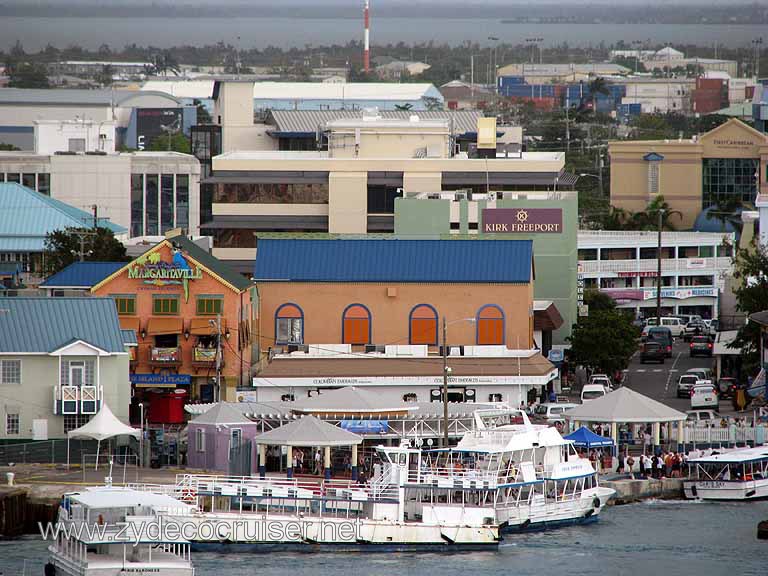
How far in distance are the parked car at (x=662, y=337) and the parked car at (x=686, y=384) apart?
1364 centimetres

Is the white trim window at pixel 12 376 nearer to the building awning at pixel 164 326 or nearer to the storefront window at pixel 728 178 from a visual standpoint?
the building awning at pixel 164 326

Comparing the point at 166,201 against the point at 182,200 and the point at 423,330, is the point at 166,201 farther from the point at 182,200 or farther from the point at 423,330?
the point at 423,330

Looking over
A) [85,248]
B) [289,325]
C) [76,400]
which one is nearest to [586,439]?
[76,400]

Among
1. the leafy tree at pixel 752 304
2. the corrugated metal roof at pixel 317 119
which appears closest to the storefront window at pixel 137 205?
the corrugated metal roof at pixel 317 119

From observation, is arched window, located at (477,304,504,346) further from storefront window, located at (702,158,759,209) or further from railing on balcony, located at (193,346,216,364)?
storefront window, located at (702,158,759,209)

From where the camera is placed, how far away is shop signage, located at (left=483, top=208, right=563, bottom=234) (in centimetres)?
11112

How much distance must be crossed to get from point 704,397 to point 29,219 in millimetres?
55648

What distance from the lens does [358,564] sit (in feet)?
219

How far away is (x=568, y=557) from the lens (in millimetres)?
67625

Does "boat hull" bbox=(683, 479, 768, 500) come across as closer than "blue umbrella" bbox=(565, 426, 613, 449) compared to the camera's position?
Yes

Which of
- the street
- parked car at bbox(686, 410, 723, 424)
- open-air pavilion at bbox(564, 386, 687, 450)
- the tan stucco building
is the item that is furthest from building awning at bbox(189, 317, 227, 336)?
the tan stucco building

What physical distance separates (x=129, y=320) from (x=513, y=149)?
5239 centimetres

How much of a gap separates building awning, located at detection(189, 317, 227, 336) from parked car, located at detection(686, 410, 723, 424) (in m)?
19.1

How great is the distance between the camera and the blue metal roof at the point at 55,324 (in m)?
81.9
